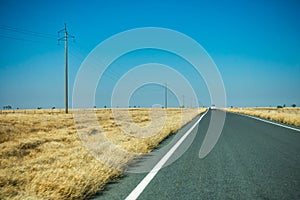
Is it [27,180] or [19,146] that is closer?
[27,180]

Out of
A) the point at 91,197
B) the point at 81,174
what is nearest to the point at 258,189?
the point at 91,197

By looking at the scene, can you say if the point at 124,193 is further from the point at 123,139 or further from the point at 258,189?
the point at 123,139

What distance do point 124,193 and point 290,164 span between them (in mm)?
4189

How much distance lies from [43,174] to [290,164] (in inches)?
210

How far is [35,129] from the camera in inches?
722

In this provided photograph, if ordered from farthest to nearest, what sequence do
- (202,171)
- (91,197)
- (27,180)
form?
(202,171), (27,180), (91,197)

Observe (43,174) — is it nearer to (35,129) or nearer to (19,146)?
(19,146)

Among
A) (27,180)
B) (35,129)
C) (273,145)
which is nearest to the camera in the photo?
(27,180)

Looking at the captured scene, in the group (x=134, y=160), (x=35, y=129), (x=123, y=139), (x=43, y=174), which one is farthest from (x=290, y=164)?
(x=35, y=129)

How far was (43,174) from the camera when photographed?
581 centimetres

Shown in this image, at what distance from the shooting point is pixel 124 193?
495 centimetres

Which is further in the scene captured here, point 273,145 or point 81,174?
point 273,145

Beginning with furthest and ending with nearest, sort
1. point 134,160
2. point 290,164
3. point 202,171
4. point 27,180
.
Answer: point 134,160 → point 290,164 → point 202,171 → point 27,180

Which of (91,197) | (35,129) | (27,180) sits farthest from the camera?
(35,129)
